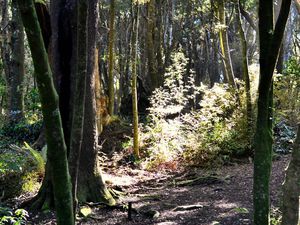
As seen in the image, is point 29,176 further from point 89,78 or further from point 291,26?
point 291,26

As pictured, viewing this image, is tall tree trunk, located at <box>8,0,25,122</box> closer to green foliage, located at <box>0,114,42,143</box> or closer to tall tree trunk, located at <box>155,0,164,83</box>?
green foliage, located at <box>0,114,42,143</box>

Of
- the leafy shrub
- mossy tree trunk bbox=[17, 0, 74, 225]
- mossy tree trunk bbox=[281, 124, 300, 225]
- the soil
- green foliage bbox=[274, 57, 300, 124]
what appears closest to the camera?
mossy tree trunk bbox=[17, 0, 74, 225]

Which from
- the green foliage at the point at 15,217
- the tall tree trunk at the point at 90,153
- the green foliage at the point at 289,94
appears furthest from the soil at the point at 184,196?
the green foliage at the point at 289,94

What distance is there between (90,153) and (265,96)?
15.6ft

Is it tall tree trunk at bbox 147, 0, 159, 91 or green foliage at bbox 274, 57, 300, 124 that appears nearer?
green foliage at bbox 274, 57, 300, 124

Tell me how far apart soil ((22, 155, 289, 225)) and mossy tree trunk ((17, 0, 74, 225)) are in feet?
11.8

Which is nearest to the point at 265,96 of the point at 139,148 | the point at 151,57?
the point at 139,148

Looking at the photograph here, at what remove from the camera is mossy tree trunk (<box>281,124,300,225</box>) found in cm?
363

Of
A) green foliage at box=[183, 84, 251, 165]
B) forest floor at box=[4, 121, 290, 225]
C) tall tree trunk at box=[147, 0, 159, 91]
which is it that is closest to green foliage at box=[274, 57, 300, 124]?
green foliage at box=[183, 84, 251, 165]

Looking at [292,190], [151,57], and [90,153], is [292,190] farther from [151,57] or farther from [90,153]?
[151,57]

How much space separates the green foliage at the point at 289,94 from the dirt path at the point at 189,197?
2518 millimetres

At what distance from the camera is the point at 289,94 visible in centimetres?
1344

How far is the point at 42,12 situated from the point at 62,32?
0.77m

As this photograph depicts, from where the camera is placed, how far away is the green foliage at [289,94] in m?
13.2
